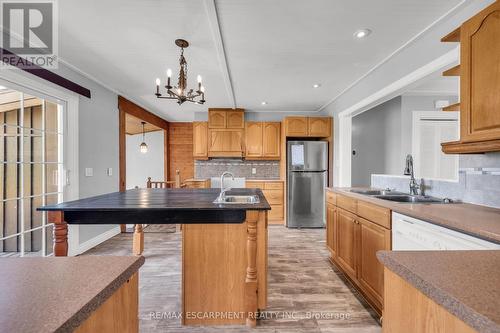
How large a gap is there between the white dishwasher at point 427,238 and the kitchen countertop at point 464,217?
0.12 ft

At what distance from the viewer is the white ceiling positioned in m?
1.79

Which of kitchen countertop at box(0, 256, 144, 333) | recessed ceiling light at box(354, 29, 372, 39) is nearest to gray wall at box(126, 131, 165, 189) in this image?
recessed ceiling light at box(354, 29, 372, 39)

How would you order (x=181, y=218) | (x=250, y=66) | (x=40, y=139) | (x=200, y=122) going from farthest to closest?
(x=200, y=122) < (x=250, y=66) < (x=40, y=139) < (x=181, y=218)

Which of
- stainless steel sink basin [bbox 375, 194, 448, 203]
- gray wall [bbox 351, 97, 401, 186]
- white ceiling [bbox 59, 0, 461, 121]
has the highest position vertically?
white ceiling [bbox 59, 0, 461, 121]

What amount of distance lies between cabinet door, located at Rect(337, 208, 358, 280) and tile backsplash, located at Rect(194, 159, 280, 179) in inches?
106

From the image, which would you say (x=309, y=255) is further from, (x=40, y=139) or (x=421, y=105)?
(x=40, y=139)

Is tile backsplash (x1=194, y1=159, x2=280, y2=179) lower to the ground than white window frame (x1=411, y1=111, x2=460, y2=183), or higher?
lower

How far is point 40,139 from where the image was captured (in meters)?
2.59

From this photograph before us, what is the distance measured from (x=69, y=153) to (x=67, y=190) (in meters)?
0.47

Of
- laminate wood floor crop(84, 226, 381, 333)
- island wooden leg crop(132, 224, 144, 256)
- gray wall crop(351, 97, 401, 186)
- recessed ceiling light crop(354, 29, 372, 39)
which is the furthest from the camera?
gray wall crop(351, 97, 401, 186)

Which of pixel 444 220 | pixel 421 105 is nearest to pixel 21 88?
pixel 444 220

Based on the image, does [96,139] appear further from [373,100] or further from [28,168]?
[373,100]

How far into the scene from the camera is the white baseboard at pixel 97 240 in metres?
3.02

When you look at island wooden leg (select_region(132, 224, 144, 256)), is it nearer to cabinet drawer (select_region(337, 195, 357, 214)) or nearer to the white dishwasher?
cabinet drawer (select_region(337, 195, 357, 214))
